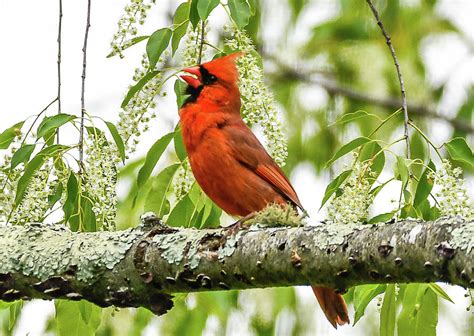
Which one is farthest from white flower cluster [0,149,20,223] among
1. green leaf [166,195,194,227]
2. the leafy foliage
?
green leaf [166,195,194,227]

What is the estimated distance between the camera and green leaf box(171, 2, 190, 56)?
3697mm

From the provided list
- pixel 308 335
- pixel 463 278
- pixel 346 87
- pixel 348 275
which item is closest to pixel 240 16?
pixel 348 275

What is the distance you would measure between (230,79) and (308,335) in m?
1.73

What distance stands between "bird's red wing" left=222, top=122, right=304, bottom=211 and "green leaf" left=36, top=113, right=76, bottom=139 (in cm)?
123

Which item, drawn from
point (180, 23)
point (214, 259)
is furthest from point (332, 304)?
point (180, 23)

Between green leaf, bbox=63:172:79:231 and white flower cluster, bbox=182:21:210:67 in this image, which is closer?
green leaf, bbox=63:172:79:231

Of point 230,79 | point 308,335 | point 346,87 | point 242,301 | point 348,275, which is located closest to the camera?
point 348,275

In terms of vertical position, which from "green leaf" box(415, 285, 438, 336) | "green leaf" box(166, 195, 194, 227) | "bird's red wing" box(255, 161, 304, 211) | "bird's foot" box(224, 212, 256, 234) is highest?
Result: "bird's red wing" box(255, 161, 304, 211)

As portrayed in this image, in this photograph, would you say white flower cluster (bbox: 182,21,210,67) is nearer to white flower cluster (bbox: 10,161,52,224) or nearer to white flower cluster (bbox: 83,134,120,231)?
white flower cluster (bbox: 83,134,120,231)

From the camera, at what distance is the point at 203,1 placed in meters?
3.38

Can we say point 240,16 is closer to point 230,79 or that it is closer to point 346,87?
point 230,79

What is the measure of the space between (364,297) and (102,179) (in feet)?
2.91

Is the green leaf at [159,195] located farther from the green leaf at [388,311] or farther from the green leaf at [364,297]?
the green leaf at [388,311]

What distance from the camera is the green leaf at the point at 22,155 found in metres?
3.54
